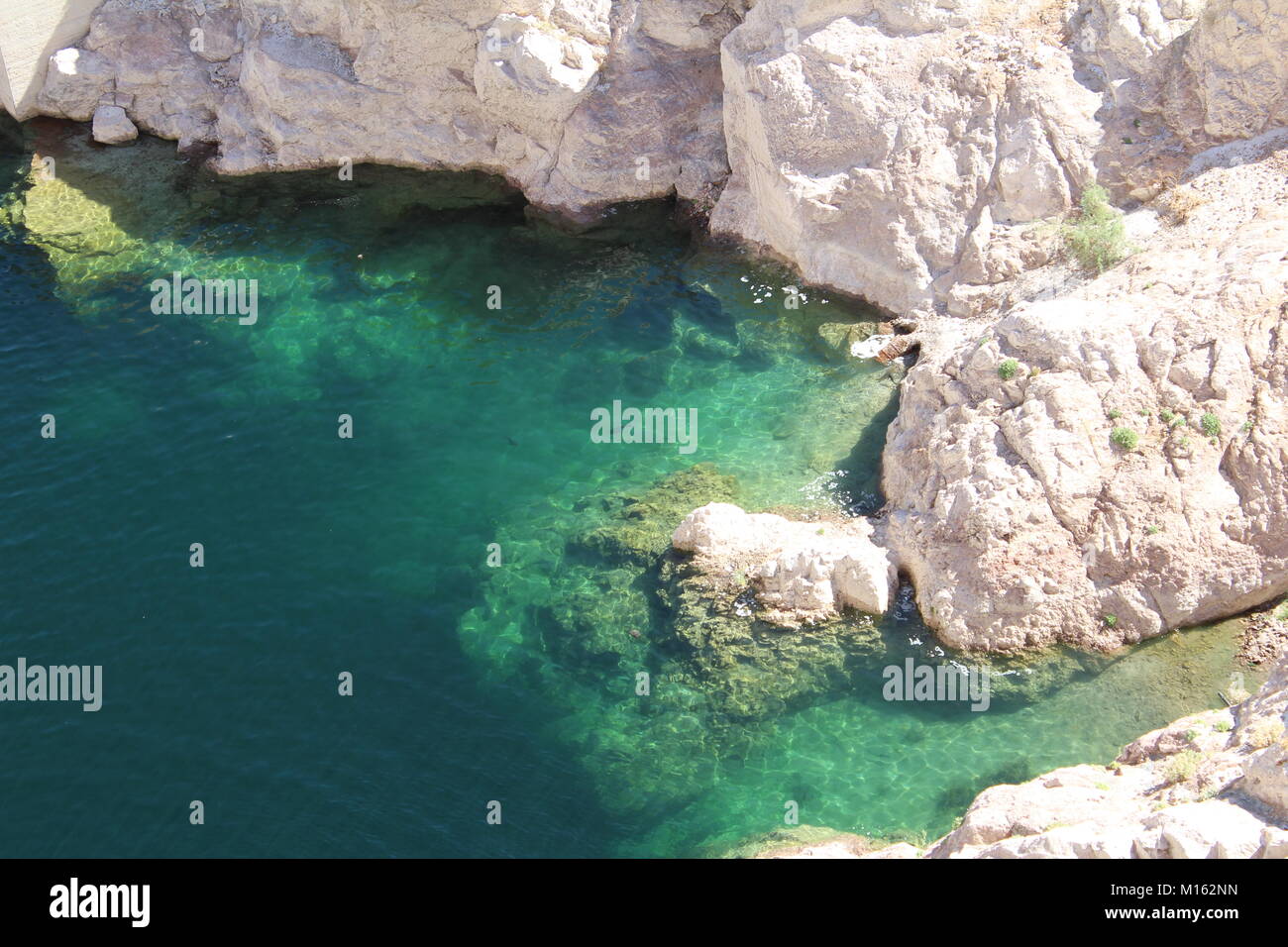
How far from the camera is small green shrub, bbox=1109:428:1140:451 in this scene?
82.5ft

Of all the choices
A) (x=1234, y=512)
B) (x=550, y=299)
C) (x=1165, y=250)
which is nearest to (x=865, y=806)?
(x=1234, y=512)

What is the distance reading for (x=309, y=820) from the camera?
22.2 meters

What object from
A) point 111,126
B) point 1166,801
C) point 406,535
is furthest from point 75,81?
point 1166,801

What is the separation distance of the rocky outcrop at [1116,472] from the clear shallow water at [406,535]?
4.30 feet

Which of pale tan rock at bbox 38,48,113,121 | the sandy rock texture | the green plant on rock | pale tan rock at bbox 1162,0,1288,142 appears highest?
pale tan rock at bbox 38,48,113,121

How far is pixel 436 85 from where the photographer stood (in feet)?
128

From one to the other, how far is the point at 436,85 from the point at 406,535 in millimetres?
17281

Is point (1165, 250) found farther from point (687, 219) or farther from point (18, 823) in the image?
point (18, 823)

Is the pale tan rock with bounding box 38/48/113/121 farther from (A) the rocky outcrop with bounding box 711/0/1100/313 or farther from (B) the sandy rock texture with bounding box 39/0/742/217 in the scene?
(A) the rocky outcrop with bounding box 711/0/1100/313

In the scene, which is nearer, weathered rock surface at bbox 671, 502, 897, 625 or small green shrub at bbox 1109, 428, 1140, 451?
small green shrub at bbox 1109, 428, 1140, 451
